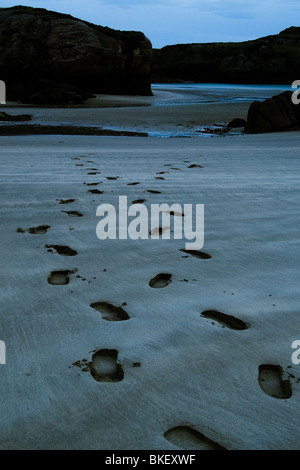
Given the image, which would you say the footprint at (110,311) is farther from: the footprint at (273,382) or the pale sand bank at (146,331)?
the footprint at (273,382)

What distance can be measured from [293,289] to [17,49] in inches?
708

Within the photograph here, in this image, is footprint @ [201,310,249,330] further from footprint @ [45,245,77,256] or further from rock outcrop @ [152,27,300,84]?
rock outcrop @ [152,27,300,84]

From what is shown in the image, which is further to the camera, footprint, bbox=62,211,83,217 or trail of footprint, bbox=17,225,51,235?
footprint, bbox=62,211,83,217

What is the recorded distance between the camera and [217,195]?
2.77m

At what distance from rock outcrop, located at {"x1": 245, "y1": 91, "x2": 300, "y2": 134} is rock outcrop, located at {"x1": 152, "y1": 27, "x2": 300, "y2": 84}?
39431 millimetres

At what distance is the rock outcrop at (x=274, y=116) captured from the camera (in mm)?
7280

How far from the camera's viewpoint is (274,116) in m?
7.36

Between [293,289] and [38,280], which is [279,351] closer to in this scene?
[293,289]

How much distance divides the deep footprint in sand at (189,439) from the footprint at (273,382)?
0.20 meters

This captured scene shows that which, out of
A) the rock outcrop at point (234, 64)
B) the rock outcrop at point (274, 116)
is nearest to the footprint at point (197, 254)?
the rock outcrop at point (274, 116)

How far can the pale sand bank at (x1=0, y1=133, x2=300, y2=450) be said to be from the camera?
35.4 inches

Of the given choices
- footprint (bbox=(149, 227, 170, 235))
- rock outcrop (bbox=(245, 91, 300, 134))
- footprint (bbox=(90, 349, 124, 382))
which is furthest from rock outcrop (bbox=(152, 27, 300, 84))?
footprint (bbox=(90, 349, 124, 382))
